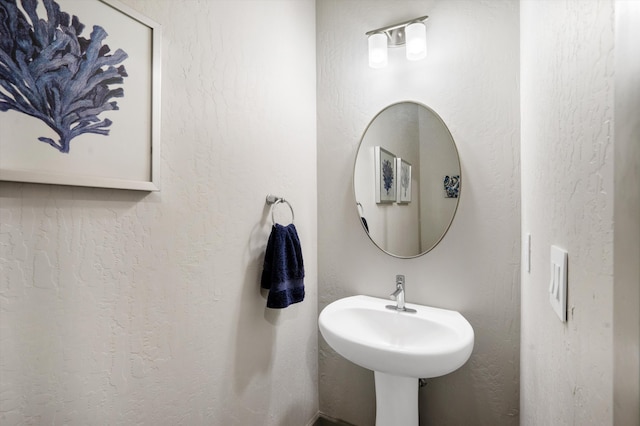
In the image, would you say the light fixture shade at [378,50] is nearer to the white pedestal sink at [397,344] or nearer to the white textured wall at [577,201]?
the white textured wall at [577,201]

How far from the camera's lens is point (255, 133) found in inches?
49.7

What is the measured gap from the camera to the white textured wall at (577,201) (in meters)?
0.35

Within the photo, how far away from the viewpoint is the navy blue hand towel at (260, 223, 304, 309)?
1235mm

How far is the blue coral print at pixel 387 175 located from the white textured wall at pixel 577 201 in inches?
29.8

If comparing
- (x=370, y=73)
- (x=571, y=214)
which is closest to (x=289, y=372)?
(x=571, y=214)

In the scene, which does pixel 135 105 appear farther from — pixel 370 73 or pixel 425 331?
pixel 425 331

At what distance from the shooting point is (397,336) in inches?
52.2

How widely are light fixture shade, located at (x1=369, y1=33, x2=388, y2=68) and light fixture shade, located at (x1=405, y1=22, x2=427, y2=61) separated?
0.37 ft

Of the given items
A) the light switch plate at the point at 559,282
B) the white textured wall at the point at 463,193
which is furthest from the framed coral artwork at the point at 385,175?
the light switch plate at the point at 559,282

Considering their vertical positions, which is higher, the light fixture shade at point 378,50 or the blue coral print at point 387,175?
the light fixture shade at point 378,50

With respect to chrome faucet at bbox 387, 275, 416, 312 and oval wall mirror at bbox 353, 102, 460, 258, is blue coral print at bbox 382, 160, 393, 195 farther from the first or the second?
chrome faucet at bbox 387, 275, 416, 312

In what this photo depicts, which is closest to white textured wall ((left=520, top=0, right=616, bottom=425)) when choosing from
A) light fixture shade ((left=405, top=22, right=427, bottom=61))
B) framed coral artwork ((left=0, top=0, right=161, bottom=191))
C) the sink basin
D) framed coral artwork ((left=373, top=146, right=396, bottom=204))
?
the sink basin

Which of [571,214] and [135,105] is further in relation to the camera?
[135,105]

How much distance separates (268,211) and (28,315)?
32.9 inches
